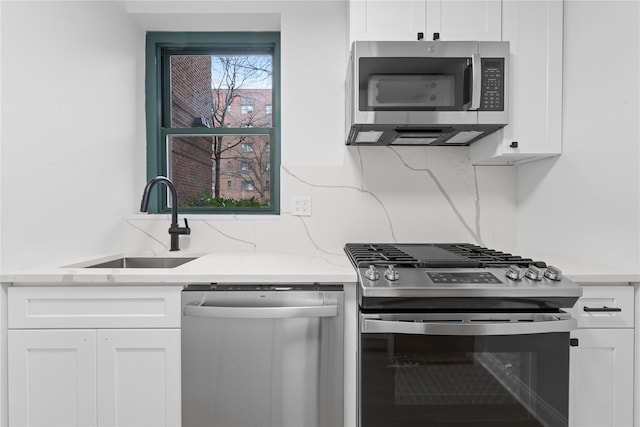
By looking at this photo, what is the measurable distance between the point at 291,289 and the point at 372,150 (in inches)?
40.2

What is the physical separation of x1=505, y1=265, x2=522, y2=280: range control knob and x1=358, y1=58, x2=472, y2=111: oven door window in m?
0.70

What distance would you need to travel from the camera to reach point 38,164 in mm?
1520

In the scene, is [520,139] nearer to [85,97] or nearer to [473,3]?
[473,3]

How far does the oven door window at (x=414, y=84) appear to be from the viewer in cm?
169

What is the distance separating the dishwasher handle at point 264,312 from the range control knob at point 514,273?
0.61 m

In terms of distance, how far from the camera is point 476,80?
1644mm

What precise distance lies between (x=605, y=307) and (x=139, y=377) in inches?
64.8

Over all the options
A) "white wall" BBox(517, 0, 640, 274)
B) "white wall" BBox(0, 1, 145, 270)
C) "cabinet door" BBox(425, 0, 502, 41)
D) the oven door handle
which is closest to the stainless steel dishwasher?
the oven door handle

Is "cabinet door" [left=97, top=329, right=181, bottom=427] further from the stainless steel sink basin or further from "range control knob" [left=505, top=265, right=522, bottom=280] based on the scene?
"range control knob" [left=505, top=265, right=522, bottom=280]

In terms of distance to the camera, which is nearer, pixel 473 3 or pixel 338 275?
pixel 338 275

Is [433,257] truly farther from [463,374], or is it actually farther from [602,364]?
[602,364]

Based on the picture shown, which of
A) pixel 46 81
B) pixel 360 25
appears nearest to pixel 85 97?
pixel 46 81

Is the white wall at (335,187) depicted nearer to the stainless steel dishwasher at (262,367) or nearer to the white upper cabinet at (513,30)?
the white upper cabinet at (513,30)

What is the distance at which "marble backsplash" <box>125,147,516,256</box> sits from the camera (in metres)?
2.14
